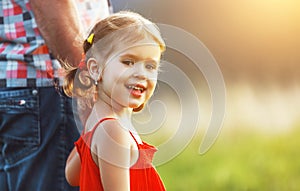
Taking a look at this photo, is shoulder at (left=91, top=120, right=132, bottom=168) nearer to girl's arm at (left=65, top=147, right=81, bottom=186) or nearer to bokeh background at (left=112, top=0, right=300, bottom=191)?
girl's arm at (left=65, top=147, right=81, bottom=186)

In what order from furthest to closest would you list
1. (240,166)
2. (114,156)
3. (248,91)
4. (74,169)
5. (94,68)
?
(248,91)
(240,166)
(74,169)
(94,68)
(114,156)

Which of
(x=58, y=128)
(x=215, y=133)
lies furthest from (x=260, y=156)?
(x=215, y=133)

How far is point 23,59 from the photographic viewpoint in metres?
2.26

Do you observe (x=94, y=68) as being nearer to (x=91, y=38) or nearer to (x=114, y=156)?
(x=91, y=38)

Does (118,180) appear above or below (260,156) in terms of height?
above

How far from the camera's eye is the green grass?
14.2ft

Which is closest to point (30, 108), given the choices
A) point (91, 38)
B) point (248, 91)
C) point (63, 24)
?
point (63, 24)

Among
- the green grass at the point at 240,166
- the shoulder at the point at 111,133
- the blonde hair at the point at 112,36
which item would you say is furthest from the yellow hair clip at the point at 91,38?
the green grass at the point at 240,166

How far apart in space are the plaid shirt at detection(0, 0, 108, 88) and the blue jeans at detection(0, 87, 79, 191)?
0.10 ft

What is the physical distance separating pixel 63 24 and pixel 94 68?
1.18 feet

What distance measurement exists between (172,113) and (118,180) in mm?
380

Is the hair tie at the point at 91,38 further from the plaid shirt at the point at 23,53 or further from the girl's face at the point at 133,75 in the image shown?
the plaid shirt at the point at 23,53

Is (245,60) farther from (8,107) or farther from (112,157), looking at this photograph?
(112,157)

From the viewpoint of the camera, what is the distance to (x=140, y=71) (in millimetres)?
1789
